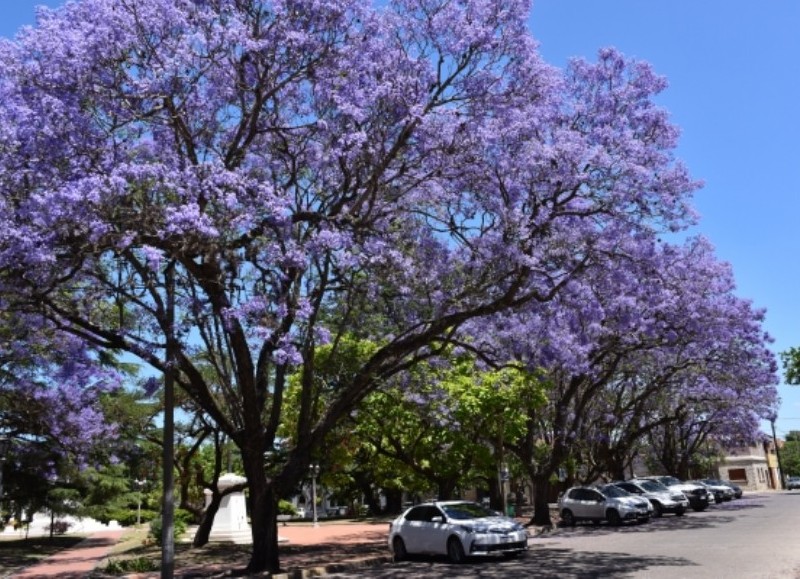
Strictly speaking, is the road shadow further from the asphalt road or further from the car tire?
the car tire

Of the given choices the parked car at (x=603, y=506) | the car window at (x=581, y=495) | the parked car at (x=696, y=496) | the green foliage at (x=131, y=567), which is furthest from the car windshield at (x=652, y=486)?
the green foliage at (x=131, y=567)

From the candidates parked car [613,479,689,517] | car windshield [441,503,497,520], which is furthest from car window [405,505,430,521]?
parked car [613,479,689,517]

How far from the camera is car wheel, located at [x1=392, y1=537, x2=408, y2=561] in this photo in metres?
19.1

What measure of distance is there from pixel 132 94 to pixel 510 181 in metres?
7.26

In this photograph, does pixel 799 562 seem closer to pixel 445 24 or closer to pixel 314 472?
pixel 445 24

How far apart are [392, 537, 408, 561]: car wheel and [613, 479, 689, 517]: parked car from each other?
15.3 meters

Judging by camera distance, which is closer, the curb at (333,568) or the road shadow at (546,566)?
the road shadow at (546,566)

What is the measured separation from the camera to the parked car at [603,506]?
28.2 m

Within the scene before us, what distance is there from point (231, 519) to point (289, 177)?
15371 millimetres

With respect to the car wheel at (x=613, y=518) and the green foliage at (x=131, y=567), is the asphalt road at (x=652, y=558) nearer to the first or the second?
the car wheel at (x=613, y=518)

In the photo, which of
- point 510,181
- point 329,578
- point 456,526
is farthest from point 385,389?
point 510,181

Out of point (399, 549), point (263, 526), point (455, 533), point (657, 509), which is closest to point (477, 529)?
point (455, 533)

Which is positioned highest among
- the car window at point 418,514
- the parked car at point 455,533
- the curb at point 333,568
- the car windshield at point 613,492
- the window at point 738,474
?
the window at point 738,474

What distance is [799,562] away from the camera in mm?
13250
